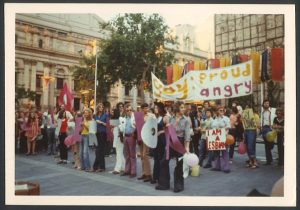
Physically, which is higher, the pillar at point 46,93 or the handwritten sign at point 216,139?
the pillar at point 46,93

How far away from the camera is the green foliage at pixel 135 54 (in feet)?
25.2

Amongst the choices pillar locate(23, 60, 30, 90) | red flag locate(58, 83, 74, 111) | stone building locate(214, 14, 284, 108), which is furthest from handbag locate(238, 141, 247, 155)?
pillar locate(23, 60, 30, 90)

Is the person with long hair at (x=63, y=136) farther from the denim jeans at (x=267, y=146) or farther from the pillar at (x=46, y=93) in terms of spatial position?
the denim jeans at (x=267, y=146)

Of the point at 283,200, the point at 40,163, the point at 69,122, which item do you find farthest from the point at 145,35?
the point at 283,200

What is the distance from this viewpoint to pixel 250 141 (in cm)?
553

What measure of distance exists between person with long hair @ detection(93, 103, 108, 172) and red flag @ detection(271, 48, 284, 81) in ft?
7.91

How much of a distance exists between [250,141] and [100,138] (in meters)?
2.17

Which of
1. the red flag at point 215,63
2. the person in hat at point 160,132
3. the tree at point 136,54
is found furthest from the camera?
the tree at point 136,54

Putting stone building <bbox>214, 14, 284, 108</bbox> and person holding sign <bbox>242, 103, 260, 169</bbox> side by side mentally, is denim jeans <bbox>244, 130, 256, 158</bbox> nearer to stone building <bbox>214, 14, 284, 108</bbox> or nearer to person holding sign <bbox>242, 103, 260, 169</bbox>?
person holding sign <bbox>242, 103, 260, 169</bbox>

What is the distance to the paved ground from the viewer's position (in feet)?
14.9

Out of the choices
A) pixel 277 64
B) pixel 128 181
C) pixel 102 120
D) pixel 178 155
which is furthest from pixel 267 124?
pixel 102 120

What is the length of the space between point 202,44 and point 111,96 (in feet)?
7.50

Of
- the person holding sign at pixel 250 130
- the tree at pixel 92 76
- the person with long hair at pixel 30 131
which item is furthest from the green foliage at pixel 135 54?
the person holding sign at pixel 250 130

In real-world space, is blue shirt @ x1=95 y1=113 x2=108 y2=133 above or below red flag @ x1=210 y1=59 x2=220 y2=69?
below
